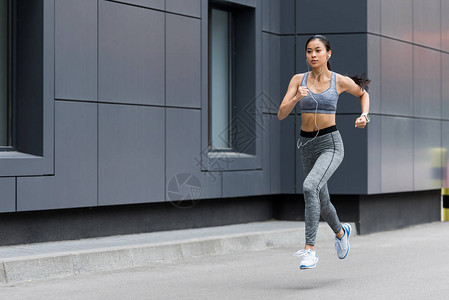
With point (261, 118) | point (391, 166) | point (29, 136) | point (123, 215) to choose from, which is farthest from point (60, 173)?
point (391, 166)

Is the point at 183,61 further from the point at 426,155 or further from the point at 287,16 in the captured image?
the point at 426,155

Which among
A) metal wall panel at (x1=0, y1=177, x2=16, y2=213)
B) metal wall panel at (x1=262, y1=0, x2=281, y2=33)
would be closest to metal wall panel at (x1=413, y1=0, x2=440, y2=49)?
metal wall panel at (x1=262, y1=0, x2=281, y2=33)

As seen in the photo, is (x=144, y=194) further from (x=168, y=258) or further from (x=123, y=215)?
(x=168, y=258)

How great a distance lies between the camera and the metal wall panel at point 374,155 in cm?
1373

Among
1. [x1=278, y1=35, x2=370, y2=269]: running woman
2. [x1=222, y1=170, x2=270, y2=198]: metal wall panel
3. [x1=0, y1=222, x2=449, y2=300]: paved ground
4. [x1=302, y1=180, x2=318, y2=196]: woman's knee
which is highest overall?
[x1=278, y1=35, x2=370, y2=269]: running woman

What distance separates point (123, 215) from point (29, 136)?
1795 millimetres

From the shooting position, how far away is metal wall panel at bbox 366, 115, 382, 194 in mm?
13727

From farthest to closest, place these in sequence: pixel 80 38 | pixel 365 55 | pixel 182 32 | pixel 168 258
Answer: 1. pixel 365 55
2. pixel 182 32
3. pixel 80 38
4. pixel 168 258

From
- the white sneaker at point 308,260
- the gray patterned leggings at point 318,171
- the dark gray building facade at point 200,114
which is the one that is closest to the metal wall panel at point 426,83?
the dark gray building facade at point 200,114

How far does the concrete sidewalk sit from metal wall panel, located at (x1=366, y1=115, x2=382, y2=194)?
1311 mm

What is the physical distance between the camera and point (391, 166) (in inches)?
568

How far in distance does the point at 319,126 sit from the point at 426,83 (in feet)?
27.3

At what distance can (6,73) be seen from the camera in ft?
34.2

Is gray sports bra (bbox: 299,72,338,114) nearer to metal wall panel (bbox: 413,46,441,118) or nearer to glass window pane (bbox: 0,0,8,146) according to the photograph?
glass window pane (bbox: 0,0,8,146)
